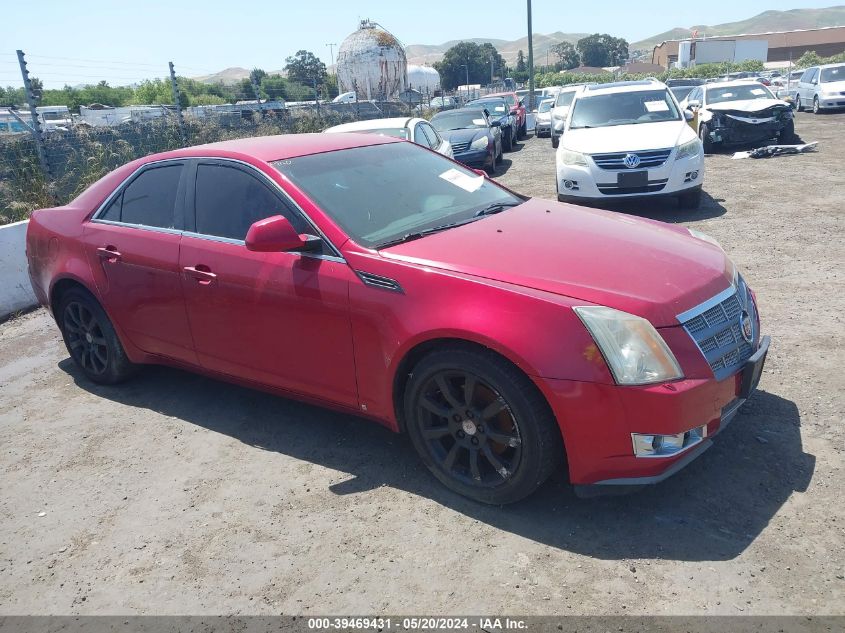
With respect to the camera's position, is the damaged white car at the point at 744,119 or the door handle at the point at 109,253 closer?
the door handle at the point at 109,253

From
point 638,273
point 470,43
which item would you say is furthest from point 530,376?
point 470,43

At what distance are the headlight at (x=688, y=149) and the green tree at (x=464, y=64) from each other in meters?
105

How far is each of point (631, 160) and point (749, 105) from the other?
7.77 m

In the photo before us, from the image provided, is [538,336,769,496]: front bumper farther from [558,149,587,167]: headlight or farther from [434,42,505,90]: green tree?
[434,42,505,90]: green tree

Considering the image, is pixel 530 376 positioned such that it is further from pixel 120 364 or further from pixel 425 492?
pixel 120 364

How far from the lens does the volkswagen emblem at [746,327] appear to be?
318cm

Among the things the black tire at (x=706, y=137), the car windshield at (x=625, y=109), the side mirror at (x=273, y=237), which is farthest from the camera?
the black tire at (x=706, y=137)

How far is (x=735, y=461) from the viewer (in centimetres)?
338

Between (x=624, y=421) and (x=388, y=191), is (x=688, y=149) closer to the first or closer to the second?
(x=388, y=191)

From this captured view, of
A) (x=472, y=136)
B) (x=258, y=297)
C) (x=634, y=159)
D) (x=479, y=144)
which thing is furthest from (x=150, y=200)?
(x=472, y=136)

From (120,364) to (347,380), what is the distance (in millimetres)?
2177

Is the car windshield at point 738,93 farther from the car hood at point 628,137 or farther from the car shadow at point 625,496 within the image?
the car shadow at point 625,496

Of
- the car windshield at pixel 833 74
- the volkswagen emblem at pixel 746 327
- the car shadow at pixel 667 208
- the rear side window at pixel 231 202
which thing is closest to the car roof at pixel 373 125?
the car shadow at pixel 667 208

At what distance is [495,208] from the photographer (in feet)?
13.3
